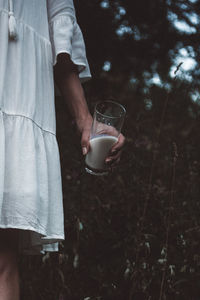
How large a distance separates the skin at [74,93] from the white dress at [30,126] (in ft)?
0.13

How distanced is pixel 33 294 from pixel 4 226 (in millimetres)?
1306

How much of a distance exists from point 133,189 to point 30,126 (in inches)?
61.6

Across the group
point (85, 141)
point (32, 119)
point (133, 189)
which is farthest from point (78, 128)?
point (133, 189)

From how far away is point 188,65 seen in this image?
357 cm

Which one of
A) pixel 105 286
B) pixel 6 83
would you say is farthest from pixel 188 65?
pixel 6 83

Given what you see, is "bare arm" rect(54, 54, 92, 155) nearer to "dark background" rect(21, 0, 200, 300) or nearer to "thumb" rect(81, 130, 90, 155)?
"thumb" rect(81, 130, 90, 155)

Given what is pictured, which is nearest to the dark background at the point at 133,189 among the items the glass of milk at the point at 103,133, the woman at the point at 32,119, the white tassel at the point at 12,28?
the glass of milk at the point at 103,133

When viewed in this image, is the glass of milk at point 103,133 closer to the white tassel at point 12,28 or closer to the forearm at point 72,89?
the forearm at point 72,89

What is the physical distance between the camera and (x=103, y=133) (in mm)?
1482

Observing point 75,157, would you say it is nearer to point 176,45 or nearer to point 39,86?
point 176,45

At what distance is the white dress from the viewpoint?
47.6 inches

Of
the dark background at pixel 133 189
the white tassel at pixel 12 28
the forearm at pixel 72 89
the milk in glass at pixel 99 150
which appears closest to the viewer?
the white tassel at pixel 12 28

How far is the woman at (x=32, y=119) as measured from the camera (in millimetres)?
1210

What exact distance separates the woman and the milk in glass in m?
0.03
